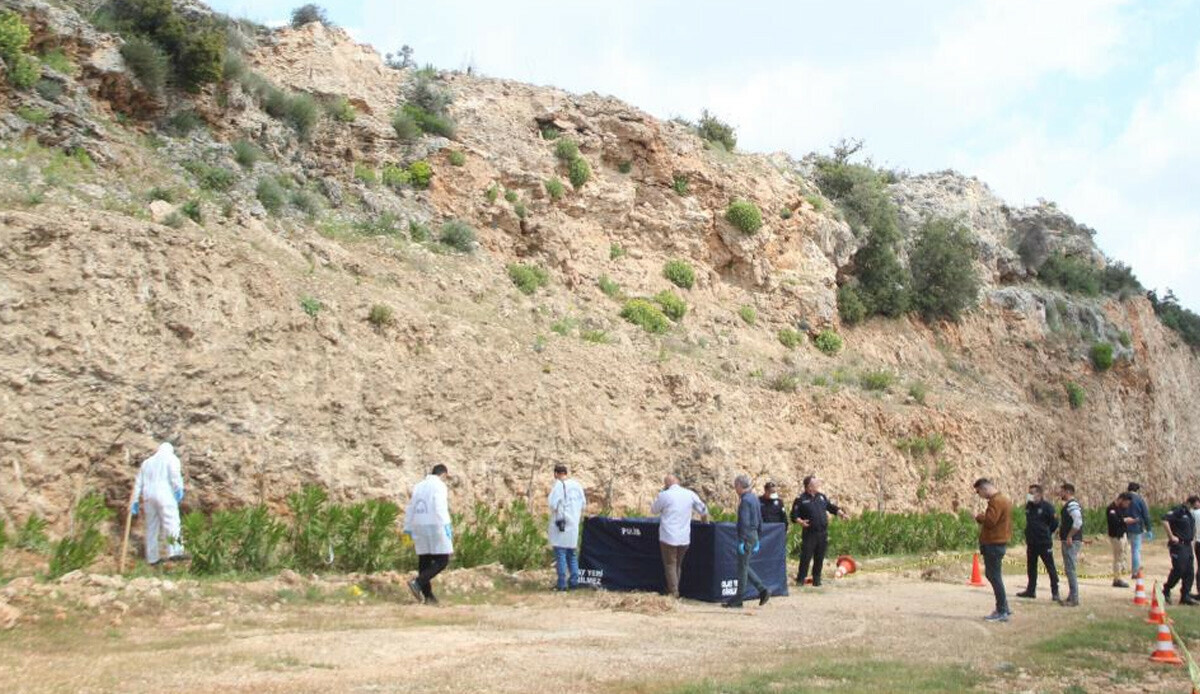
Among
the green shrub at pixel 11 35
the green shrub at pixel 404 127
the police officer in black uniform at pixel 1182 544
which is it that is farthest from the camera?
the green shrub at pixel 404 127

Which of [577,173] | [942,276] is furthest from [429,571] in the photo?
[942,276]

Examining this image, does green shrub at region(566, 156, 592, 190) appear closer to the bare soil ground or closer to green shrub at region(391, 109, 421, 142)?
green shrub at region(391, 109, 421, 142)

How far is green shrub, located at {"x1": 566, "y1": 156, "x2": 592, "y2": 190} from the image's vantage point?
27.1 metres

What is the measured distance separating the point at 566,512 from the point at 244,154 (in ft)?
37.6

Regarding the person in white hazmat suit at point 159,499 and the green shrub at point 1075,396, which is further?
the green shrub at point 1075,396

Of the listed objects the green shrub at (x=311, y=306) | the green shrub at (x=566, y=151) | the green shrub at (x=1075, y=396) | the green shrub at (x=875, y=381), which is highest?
the green shrub at (x=566, y=151)

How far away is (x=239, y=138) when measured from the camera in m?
21.0

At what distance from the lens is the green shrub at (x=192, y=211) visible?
16.9 m

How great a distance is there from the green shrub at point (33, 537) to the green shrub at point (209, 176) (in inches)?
347

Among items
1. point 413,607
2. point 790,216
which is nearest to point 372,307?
point 413,607

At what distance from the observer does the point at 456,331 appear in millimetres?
19078

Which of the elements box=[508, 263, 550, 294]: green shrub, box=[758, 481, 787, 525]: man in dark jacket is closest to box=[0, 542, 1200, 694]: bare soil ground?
box=[758, 481, 787, 525]: man in dark jacket

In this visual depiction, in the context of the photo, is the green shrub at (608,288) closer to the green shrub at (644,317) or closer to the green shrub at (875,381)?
the green shrub at (644,317)

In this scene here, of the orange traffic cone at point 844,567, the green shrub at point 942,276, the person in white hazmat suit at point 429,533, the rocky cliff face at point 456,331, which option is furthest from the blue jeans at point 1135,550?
the green shrub at point 942,276
